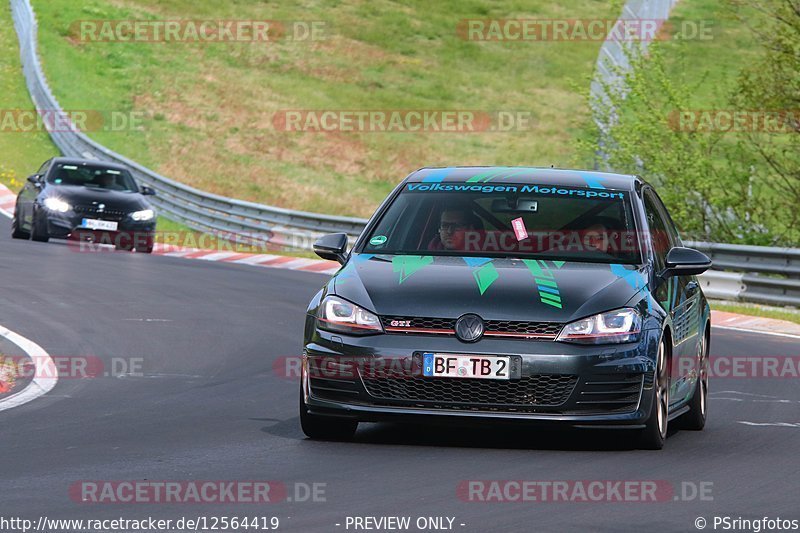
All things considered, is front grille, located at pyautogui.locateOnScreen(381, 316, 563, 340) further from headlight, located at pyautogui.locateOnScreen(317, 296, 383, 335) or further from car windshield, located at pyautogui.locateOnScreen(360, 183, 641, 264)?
car windshield, located at pyautogui.locateOnScreen(360, 183, 641, 264)

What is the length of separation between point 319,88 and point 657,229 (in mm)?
52153

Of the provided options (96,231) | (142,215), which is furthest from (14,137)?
(96,231)

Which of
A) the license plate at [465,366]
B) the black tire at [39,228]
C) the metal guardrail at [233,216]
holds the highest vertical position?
the license plate at [465,366]

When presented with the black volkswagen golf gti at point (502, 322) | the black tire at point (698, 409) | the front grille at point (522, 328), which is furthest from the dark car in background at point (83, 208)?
the front grille at point (522, 328)

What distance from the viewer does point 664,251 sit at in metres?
10.3

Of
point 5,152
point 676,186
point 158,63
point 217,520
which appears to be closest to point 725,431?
point 217,520

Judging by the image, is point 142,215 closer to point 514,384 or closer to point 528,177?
point 528,177

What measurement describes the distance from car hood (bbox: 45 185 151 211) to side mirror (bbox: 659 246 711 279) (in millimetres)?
18052

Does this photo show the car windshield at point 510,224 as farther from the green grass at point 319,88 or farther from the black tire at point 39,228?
the green grass at point 319,88

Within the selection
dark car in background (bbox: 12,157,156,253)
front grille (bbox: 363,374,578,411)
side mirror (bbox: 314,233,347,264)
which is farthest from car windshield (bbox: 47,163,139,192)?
front grille (bbox: 363,374,578,411)

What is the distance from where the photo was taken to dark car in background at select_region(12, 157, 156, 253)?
26.4 m

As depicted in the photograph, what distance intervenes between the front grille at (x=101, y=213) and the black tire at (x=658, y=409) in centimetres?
1835

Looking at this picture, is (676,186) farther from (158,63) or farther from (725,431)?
(158,63)

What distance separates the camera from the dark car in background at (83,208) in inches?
1040
